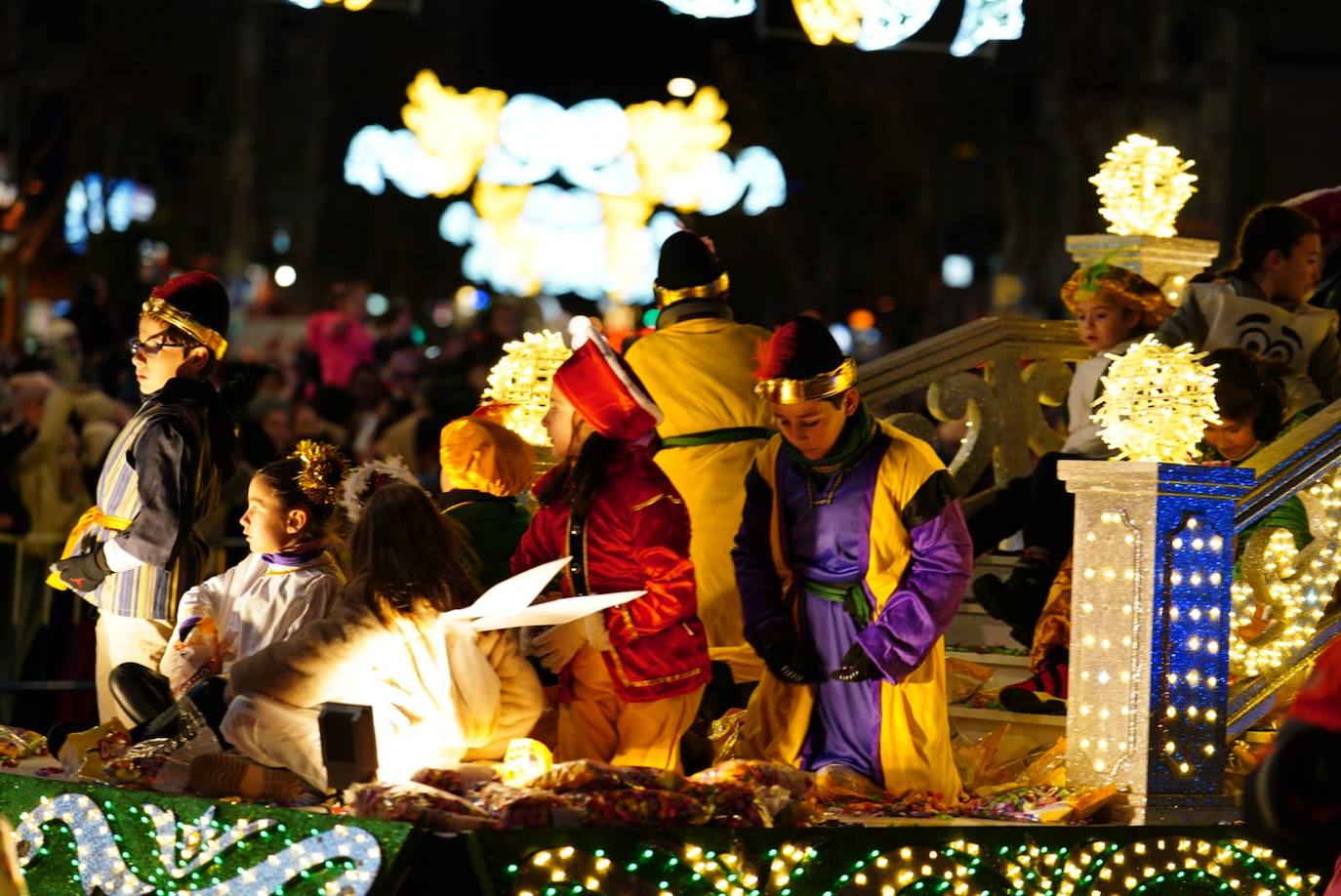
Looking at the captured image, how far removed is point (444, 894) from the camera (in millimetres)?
7434

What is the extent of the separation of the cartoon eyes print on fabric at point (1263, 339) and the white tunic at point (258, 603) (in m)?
4.58

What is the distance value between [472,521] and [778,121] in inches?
1763

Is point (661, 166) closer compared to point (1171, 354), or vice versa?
point (1171, 354)

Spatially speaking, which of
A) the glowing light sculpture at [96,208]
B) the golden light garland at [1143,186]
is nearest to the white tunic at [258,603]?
the golden light garland at [1143,186]

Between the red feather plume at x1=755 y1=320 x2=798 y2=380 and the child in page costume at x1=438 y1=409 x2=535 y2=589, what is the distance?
113 centimetres

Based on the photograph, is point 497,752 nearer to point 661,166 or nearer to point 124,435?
point 124,435

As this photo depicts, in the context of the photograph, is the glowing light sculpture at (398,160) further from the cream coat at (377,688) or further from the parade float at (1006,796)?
the cream coat at (377,688)

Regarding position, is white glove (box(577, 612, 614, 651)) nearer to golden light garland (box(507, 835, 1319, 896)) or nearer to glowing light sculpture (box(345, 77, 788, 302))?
golden light garland (box(507, 835, 1319, 896))

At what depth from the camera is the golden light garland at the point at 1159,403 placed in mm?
8750

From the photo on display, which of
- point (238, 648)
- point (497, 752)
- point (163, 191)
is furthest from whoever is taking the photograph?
point (163, 191)

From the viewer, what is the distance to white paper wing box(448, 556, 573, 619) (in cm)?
785

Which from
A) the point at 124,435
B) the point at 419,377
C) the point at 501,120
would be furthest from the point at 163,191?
the point at 124,435

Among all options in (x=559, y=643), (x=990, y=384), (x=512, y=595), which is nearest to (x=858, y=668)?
(x=559, y=643)

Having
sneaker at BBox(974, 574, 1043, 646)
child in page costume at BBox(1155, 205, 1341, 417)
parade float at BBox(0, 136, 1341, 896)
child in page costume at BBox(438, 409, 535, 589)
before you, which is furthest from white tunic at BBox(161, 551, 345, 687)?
child in page costume at BBox(1155, 205, 1341, 417)
